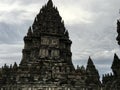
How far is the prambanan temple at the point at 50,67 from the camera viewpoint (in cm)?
6057

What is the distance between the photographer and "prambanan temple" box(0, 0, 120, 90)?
60.6 meters

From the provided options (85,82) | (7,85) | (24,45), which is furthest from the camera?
(24,45)

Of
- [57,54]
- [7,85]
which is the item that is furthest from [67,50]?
[7,85]

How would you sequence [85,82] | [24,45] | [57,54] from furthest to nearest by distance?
[24,45]
[57,54]
[85,82]

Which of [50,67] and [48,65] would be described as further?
[48,65]

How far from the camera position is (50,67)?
2569 inches

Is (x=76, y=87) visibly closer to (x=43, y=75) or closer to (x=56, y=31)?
(x=43, y=75)

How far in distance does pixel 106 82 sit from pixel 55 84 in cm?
1238

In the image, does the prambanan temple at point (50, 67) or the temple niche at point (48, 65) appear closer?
the prambanan temple at point (50, 67)

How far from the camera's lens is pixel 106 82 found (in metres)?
62.6

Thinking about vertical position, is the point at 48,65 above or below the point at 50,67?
above

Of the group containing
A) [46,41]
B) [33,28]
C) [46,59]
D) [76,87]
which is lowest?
[76,87]

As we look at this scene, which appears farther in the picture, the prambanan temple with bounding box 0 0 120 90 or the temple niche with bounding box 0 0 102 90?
the temple niche with bounding box 0 0 102 90

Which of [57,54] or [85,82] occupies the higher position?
[57,54]
